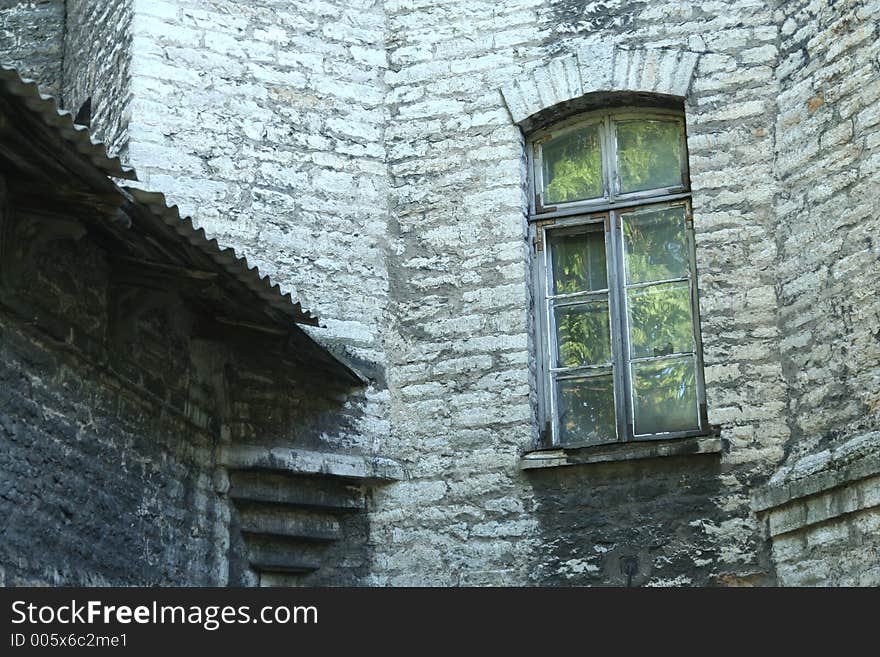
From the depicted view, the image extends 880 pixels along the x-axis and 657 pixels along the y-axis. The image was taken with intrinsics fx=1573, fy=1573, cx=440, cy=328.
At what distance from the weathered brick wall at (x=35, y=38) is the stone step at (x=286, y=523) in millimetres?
3365

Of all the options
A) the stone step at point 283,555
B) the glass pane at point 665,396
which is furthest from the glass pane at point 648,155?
the stone step at point 283,555

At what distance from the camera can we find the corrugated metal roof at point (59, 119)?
18.4 ft

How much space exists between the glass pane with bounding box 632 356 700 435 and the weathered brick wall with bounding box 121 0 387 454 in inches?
54.0

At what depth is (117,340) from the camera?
7.29 metres

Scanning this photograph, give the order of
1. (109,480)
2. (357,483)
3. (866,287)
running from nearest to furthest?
(109,480), (866,287), (357,483)

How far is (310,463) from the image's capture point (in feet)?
26.6

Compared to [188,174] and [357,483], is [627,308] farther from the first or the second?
[188,174]

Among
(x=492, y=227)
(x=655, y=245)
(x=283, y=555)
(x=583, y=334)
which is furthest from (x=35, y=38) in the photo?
(x=655, y=245)

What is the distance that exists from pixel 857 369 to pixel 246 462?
307 cm

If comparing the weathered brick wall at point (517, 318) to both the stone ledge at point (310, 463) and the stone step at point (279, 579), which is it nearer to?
the stone ledge at point (310, 463)

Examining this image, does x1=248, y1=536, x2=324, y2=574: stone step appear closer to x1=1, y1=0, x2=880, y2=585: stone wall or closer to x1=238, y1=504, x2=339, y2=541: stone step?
x1=238, y1=504, x2=339, y2=541: stone step

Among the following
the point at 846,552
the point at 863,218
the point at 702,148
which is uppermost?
the point at 702,148

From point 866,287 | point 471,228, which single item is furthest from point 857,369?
point 471,228

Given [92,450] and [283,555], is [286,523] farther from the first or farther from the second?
[92,450]
